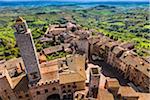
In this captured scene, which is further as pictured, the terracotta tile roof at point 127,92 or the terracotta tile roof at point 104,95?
the terracotta tile roof at point 127,92

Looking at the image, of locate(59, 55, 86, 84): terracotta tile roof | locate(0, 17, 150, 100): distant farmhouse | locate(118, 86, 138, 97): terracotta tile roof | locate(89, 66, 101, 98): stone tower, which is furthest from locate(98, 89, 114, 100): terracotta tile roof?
locate(59, 55, 86, 84): terracotta tile roof

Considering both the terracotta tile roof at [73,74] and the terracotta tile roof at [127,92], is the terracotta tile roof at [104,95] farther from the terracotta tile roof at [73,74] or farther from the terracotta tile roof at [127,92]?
the terracotta tile roof at [73,74]

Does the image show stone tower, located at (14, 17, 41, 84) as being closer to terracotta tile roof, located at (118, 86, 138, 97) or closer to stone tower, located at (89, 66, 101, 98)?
stone tower, located at (89, 66, 101, 98)

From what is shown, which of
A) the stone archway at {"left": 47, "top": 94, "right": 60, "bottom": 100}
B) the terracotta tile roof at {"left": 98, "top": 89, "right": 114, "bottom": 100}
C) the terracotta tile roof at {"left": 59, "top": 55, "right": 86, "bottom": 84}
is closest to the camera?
the terracotta tile roof at {"left": 98, "top": 89, "right": 114, "bottom": 100}

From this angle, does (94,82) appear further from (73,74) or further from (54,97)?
(54,97)

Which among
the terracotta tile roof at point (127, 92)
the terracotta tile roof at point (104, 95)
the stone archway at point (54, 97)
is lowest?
the stone archway at point (54, 97)

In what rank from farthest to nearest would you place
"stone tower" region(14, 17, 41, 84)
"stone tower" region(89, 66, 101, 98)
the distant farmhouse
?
the distant farmhouse → "stone tower" region(89, 66, 101, 98) → "stone tower" region(14, 17, 41, 84)

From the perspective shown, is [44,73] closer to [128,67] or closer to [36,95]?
[36,95]

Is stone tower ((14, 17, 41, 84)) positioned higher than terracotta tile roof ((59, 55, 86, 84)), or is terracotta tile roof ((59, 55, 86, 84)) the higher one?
stone tower ((14, 17, 41, 84))

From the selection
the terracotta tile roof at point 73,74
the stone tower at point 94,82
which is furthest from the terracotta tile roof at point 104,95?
the terracotta tile roof at point 73,74
